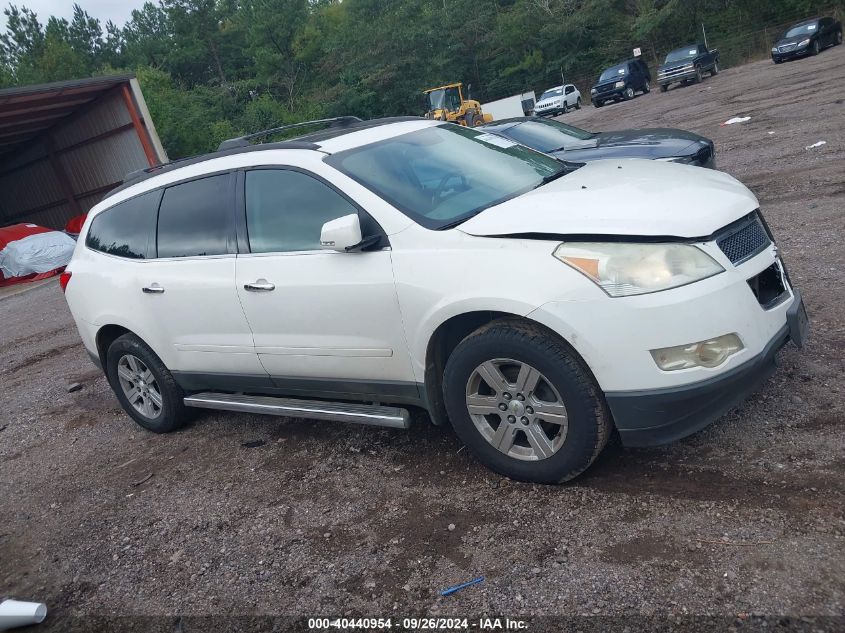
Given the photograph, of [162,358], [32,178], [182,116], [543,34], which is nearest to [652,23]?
[543,34]

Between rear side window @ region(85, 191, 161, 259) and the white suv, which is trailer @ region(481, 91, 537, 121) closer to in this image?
rear side window @ region(85, 191, 161, 259)

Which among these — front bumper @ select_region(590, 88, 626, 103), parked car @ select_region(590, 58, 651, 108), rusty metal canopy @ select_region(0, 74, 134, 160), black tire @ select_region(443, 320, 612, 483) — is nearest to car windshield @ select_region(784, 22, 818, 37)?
parked car @ select_region(590, 58, 651, 108)

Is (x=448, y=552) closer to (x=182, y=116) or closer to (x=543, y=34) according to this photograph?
(x=182, y=116)

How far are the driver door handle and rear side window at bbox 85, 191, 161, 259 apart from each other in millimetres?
1131

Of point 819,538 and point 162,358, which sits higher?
point 162,358

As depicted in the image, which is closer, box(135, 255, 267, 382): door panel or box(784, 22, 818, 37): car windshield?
box(135, 255, 267, 382): door panel

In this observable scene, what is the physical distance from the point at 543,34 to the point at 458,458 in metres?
54.2

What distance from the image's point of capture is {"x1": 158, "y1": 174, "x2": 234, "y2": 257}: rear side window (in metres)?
4.44

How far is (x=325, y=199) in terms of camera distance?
3.96 meters

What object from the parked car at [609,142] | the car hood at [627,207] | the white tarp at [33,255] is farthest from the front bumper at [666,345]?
the white tarp at [33,255]

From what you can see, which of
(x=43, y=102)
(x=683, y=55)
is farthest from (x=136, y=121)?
(x=683, y=55)

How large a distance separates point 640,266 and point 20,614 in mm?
3292

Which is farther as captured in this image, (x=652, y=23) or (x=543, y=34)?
(x=543, y=34)

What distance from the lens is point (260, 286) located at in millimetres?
4129
